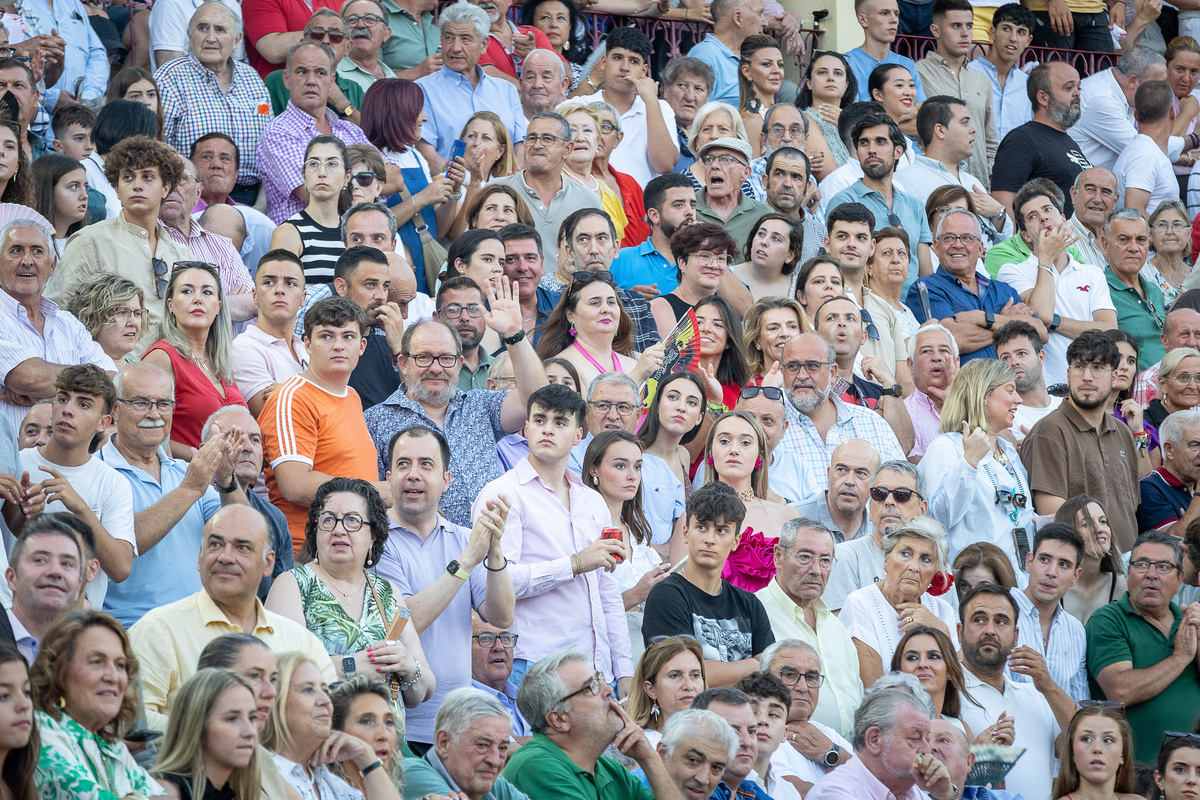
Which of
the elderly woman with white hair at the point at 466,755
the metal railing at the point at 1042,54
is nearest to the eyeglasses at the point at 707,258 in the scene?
the elderly woman with white hair at the point at 466,755

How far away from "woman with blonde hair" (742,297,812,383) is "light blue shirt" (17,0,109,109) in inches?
161

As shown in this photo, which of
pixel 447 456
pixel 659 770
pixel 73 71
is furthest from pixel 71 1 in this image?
pixel 659 770

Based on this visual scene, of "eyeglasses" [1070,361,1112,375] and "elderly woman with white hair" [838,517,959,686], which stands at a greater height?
"eyeglasses" [1070,361,1112,375]

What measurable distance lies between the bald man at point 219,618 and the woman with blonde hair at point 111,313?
1.73 m

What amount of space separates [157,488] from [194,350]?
862 millimetres

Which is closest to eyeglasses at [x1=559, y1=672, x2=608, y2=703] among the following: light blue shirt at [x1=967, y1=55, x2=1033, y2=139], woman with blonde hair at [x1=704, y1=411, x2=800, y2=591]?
woman with blonde hair at [x1=704, y1=411, x2=800, y2=591]

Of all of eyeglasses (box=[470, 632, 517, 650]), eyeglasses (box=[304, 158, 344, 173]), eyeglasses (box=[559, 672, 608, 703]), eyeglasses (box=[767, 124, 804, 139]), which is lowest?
eyeglasses (box=[470, 632, 517, 650])

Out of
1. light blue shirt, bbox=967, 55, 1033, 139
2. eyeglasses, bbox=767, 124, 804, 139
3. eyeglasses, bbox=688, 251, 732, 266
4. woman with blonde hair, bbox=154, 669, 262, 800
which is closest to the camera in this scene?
woman with blonde hair, bbox=154, 669, 262, 800

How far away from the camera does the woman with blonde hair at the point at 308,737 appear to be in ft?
15.0

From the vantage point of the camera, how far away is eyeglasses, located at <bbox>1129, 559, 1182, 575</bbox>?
290 inches

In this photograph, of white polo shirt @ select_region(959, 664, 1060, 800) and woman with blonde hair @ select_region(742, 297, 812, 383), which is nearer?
white polo shirt @ select_region(959, 664, 1060, 800)

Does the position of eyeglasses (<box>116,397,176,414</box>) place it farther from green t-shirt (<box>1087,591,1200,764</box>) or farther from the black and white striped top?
green t-shirt (<box>1087,591,1200,764</box>)

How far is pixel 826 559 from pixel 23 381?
10.2 ft

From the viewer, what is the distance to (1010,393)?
7.88 m
